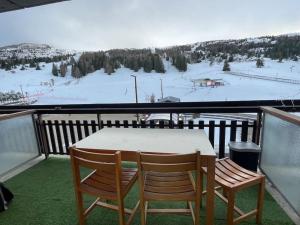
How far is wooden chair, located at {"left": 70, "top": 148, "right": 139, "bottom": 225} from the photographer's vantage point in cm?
169

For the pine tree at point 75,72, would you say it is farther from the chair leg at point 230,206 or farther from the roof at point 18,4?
the chair leg at point 230,206

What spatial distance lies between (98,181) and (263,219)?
5.30ft

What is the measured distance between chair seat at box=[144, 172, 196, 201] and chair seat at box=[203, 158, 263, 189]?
255 millimetres

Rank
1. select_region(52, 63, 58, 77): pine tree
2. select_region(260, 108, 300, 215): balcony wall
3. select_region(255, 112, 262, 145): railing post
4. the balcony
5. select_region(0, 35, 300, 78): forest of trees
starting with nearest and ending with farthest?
select_region(260, 108, 300, 215): balcony wall < the balcony < select_region(255, 112, 262, 145): railing post < select_region(0, 35, 300, 78): forest of trees < select_region(52, 63, 58, 77): pine tree

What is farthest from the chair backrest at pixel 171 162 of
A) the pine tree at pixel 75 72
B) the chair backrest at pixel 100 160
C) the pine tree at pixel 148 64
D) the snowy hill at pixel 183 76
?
the pine tree at pixel 75 72

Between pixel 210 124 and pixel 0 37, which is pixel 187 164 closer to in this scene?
pixel 210 124

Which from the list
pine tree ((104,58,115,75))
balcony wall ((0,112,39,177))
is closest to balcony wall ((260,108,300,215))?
pine tree ((104,58,115,75))

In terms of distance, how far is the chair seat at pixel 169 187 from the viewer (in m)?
1.70

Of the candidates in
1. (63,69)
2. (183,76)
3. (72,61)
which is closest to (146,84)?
(183,76)

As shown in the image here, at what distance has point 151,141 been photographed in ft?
7.11

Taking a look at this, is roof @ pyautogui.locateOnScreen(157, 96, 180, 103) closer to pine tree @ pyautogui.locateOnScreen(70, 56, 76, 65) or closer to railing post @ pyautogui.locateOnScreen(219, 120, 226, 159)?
railing post @ pyautogui.locateOnScreen(219, 120, 226, 159)

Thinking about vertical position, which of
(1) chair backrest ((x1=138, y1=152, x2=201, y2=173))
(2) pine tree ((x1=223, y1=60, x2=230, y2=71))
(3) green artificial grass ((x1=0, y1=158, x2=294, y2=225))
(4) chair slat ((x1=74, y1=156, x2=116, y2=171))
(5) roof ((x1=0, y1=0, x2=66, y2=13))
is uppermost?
(5) roof ((x1=0, y1=0, x2=66, y2=13))

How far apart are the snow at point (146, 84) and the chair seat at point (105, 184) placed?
1.64m

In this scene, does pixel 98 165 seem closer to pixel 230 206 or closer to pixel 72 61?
pixel 230 206
